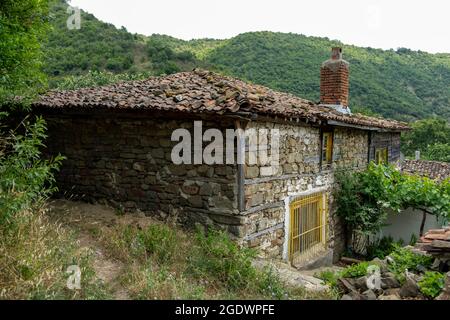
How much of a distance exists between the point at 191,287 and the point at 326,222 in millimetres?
5726

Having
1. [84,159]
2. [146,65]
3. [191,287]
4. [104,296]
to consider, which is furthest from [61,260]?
[146,65]

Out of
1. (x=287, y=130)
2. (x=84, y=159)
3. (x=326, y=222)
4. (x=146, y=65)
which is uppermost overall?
(x=146, y=65)

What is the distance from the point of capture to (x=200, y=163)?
A: 6.72 meters

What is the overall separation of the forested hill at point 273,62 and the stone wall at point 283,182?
59.1 ft

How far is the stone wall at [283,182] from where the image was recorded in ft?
22.2

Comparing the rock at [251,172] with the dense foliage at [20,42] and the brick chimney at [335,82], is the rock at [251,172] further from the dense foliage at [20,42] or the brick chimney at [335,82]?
the brick chimney at [335,82]

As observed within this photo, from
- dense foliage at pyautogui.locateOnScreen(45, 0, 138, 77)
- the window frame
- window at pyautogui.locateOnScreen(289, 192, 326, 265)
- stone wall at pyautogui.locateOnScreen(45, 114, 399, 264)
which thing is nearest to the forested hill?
dense foliage at pyautogui.locateOnScreen(45, 0, 138, 77)

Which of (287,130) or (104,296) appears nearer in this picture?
(104,296)

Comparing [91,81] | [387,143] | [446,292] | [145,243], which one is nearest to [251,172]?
[145,243]

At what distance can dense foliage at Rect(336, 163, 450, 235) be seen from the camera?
1005 centimetres

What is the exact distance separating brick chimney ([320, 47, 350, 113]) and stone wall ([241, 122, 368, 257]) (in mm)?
2002

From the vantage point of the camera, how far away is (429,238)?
6.23 metres

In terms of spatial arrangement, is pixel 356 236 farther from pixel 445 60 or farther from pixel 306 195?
pixel 445 60

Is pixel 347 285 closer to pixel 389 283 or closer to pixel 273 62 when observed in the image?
pixel 389 283
